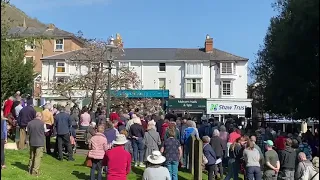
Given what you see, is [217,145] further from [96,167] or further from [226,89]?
[226,89]

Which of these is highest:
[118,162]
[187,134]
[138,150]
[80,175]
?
[187,134]

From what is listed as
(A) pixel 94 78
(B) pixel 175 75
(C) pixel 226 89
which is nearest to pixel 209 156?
(A) pixel 94 78

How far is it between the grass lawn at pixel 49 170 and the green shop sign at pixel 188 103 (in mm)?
41775

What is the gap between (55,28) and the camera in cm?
8456

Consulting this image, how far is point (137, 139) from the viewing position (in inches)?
709

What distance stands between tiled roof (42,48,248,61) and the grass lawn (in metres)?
49.2

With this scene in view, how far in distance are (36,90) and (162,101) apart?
59.4 ft

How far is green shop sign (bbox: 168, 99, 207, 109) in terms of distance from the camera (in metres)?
60.5

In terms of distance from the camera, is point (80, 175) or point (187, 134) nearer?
point (80, 175)

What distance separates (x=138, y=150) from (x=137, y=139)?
0.60 m

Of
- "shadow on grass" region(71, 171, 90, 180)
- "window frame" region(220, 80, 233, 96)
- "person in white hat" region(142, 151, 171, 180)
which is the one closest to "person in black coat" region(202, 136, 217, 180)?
"shadow on grass" region(71, 171, 90, 180)

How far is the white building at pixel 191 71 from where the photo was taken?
220 feet

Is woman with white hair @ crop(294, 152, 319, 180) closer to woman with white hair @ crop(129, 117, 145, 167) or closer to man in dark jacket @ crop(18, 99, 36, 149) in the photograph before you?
Answer: woman with white hair @ crop(129, 117, 145, 167)

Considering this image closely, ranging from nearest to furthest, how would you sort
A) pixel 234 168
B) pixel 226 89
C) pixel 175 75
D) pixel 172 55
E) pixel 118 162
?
pixel 118 162 < pixel 234 168 < pixel 226 89 < pixel 175 75 < pixel 172 55
